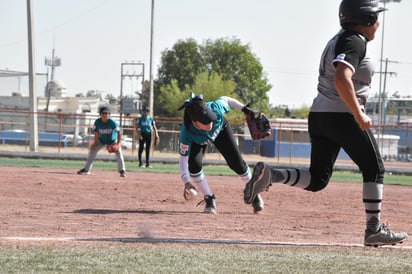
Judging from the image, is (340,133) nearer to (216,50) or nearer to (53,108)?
(216,50)

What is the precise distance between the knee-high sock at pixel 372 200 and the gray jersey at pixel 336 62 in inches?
27.2

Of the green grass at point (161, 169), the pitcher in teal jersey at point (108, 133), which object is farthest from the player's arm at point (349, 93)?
the green grass at point (161, 169)

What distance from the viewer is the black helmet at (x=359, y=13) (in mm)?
7695

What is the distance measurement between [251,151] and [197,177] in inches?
1423

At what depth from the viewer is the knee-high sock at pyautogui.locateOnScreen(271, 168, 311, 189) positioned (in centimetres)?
807

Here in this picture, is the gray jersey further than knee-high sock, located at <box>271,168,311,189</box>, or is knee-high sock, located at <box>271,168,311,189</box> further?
knee-high sock, located at <box>271,168,311,189</box>

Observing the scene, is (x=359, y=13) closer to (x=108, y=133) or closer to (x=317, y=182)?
(x=317, y=182)

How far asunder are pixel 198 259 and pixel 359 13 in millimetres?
2545

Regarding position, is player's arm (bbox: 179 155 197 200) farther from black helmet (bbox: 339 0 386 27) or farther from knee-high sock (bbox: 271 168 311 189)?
black helmet (bbox: 339 0 386 27)

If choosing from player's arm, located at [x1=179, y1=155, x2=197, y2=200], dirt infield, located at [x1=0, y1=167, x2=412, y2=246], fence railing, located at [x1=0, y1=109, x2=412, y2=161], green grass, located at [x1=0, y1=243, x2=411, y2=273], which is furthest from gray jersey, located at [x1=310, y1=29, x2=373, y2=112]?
fence railing, located at [x1=0, y1=109, x2=412, y2=161]

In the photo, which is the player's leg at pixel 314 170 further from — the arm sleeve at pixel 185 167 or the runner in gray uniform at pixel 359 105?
the arm sleeve at pixel 185 167

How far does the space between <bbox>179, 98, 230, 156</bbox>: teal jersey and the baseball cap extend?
0.24 m

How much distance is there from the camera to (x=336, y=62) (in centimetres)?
742

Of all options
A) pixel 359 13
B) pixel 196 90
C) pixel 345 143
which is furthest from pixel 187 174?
pixel 196 90
